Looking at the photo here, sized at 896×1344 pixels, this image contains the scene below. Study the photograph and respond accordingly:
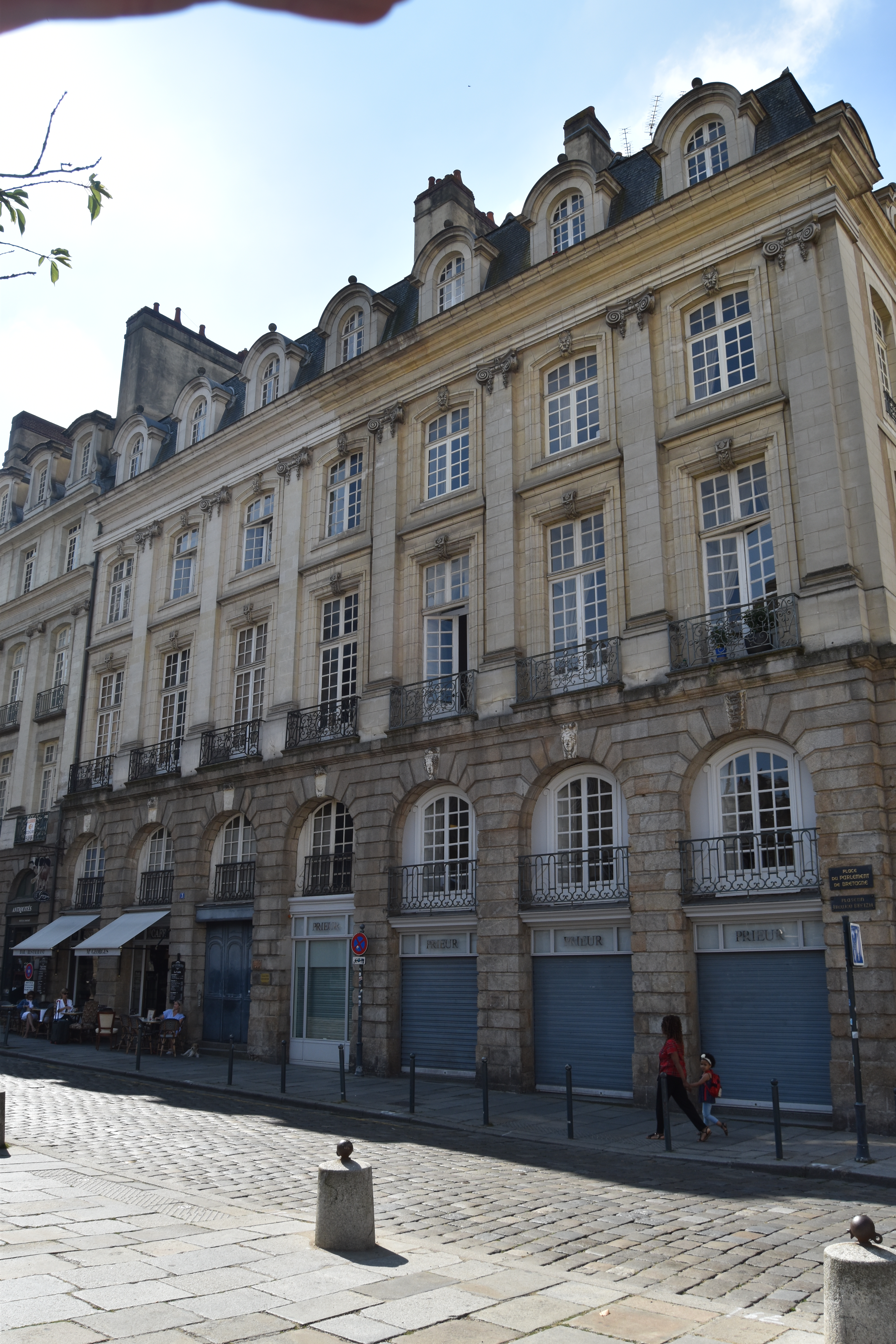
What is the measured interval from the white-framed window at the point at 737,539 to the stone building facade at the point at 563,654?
6 cm

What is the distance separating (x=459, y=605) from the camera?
74.0ft

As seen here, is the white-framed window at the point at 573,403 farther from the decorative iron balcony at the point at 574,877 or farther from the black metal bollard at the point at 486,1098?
the black metal bollard at the point at 486,1098

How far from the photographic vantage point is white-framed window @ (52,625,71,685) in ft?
119

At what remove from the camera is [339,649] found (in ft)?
82.4

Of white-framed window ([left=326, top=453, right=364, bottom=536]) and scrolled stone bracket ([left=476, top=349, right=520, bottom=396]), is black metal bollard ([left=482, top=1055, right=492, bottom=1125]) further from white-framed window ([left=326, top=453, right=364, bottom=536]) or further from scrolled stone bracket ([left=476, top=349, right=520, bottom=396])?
white-framed window ([left=326, top=453, right=364, bottom=536])

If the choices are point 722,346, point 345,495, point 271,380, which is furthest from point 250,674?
point 722,346

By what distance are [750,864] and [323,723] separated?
35.5 feet

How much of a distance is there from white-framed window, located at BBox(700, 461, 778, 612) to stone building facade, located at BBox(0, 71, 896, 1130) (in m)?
0.06

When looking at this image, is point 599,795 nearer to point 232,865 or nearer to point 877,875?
point 877,875

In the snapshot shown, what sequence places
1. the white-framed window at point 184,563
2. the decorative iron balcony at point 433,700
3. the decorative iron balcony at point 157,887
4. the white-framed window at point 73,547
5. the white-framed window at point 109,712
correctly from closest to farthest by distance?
the decorative iron balcony at point 433,700
the decorative iron balcony at point 157,887
the white-framed window at point 184,563
the white-framed window at point 109,712
the white-framed window at point 73,547

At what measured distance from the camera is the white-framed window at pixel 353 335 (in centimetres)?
2681

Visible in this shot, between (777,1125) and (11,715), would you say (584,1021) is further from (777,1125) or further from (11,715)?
(11,715)

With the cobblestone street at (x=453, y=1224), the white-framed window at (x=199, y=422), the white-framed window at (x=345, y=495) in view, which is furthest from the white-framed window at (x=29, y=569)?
the cobblestone street at (x=453, y=1224)

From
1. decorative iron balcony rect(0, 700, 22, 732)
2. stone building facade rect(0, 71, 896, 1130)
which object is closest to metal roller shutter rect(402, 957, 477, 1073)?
stone building facade rect(0, 71, 896, 1130)
